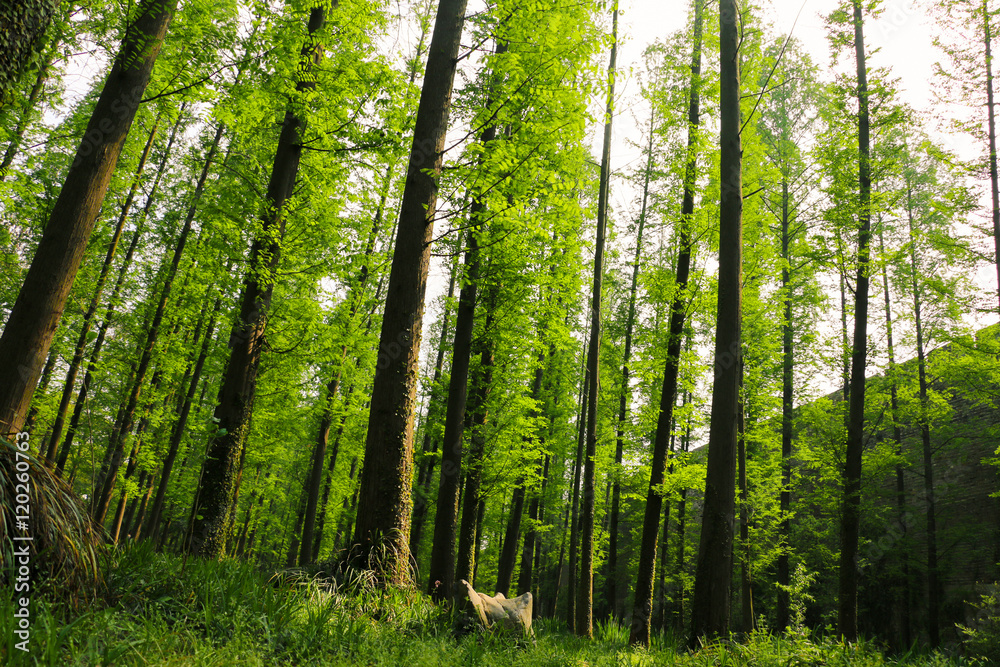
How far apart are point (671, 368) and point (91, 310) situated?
1376 centimetres

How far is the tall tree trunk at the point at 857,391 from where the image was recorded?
31.6ft

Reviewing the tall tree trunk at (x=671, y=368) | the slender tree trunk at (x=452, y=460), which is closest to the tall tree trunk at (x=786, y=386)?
the tall tree trunk at (x=671, y=368)

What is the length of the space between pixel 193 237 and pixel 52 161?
16.2 feet

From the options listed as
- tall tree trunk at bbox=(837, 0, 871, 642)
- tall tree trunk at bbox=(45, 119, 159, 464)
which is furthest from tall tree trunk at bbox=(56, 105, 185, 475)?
tall tree trunk at bbox=(837, 0, 871, 642)

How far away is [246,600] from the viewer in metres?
3.48

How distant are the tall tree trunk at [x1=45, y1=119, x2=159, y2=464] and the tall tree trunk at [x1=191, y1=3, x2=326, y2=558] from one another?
5931 millimetres

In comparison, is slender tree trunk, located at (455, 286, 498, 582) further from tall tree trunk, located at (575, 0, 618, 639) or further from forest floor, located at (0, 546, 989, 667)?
forest floor, located at (0, 546, 989, 667)

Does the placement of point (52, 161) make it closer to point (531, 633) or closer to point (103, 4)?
point (103, 4)

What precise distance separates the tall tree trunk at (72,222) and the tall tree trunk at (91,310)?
8161 millimetres

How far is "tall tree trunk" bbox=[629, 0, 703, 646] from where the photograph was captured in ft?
32.8

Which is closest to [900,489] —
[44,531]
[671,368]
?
[671,368]

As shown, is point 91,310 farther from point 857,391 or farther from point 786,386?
point 786,386

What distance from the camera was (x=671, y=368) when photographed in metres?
10.8

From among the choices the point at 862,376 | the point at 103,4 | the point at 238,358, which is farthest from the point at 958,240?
the point at 103,4
